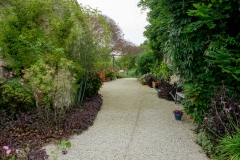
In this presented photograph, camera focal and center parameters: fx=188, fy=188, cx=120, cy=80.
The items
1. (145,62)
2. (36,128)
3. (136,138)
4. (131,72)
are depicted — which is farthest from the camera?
(131,72)

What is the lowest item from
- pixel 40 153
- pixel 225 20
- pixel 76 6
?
pixel 40 153

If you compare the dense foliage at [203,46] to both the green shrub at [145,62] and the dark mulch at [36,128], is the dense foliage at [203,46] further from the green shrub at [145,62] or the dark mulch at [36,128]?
the green shrub at [145,62]

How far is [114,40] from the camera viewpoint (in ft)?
50.0

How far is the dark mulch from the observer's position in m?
3.14

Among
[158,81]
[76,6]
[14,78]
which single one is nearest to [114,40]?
[158,81]

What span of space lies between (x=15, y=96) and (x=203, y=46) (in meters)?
3.87

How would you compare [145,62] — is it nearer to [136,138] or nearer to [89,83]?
[89,83]

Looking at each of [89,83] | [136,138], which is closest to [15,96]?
[89,83]

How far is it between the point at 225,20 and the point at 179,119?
2.42 metres

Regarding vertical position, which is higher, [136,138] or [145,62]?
[145,62]

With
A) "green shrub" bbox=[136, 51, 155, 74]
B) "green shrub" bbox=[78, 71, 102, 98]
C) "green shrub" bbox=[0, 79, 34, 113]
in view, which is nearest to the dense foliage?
"green shrub" bbox=[78, 71, 102, 98]

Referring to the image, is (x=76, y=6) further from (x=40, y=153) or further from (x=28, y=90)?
(x=40, y=153)

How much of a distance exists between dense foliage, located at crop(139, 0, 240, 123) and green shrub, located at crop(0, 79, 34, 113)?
10.8 feet

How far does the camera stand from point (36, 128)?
11.9 ft
